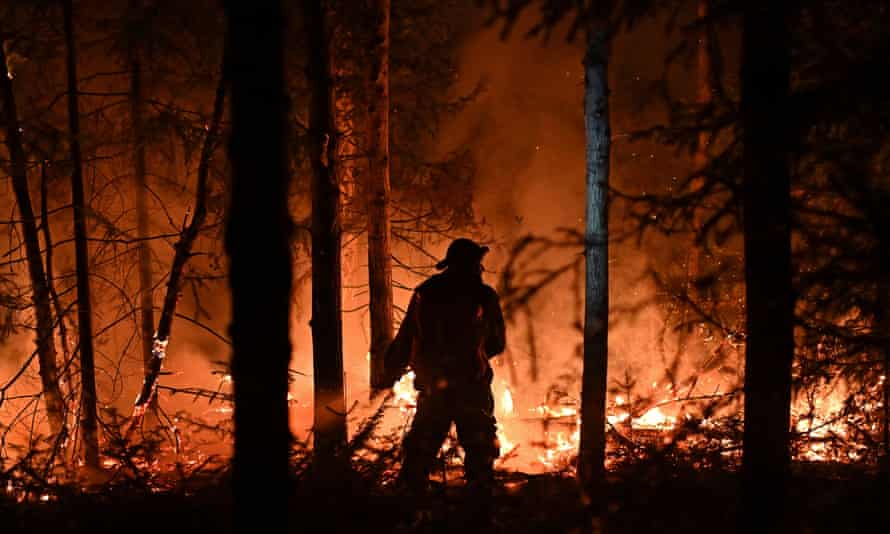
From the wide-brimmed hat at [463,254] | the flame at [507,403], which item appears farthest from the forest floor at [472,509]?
the flame at [507,403]

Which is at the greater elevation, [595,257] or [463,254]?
[595,257]

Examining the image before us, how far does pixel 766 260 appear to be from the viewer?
512cm

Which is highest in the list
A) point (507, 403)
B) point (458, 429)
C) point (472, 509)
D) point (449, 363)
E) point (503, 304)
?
point (503, 304)

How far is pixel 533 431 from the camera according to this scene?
16.7 metres

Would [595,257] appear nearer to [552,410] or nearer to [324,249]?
[324,249]

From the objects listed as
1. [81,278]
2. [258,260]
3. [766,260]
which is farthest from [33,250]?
[766,260]

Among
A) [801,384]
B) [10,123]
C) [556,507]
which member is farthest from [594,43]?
Answer: [10,123]

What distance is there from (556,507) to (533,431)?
34.9 ft

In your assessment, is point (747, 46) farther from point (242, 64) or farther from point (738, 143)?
point (242, 64)

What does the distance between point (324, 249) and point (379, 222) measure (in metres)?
2.60

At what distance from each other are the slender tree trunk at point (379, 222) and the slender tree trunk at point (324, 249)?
2313 millimetres

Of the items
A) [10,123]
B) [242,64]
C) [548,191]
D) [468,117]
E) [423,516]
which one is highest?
[468,117]

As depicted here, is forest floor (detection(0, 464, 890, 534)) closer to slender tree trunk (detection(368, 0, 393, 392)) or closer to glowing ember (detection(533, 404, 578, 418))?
glowing ember (detection(533, 404, 578, 418))

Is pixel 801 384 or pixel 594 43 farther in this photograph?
pixel 594 43
